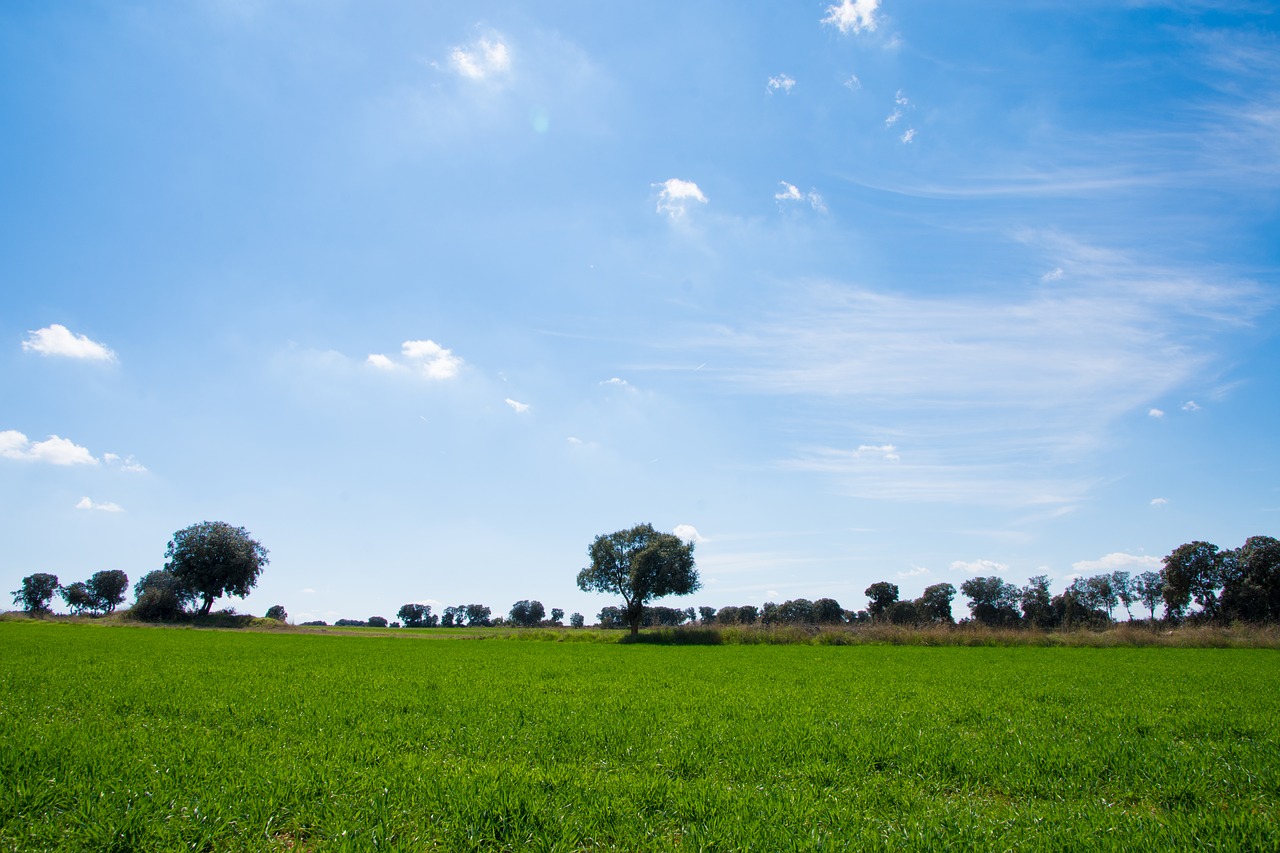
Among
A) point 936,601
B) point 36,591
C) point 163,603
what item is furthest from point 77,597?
point 936,601

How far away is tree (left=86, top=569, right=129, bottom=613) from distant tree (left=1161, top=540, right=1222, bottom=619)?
241m

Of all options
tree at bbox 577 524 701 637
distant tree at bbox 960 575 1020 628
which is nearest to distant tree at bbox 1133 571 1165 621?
distant tree at bbox 960 575 1020 628

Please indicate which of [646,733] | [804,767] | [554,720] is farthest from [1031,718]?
[554,720]

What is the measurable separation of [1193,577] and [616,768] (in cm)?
13661

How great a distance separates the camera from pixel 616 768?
8344 mm

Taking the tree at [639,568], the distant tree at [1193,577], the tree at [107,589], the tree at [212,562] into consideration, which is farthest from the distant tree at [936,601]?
the tree at [107,589]

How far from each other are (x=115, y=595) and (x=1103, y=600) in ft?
841

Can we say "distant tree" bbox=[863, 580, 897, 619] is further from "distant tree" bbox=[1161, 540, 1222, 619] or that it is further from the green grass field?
the green grass field

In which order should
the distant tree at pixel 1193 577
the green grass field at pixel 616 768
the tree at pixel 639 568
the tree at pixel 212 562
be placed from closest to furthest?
the green grass field at pixel 616 768 → the tree at pixel 639 568 → the tree at pixel 212 562 → the distant tree at pixel 1193 577

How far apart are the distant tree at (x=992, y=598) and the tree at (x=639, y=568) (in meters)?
123

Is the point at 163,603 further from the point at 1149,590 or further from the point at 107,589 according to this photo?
the point at 1149,590

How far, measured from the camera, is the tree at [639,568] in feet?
245

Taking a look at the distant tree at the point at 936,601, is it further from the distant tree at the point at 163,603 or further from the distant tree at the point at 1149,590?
the distant tree at the point at 163,603

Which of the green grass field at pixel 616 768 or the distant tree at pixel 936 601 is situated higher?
the green grass field at pixel 616 768
